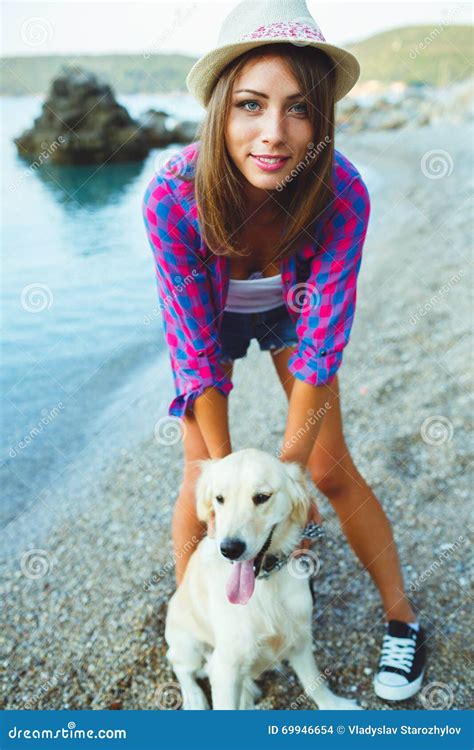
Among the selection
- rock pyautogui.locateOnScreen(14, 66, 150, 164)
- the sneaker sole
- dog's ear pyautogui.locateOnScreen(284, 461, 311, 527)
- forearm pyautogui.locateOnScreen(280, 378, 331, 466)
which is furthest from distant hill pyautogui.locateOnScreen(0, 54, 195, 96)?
the sneaker sole

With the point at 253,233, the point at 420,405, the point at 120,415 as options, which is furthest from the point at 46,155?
the point at 253,233

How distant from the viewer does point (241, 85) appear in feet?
6.47

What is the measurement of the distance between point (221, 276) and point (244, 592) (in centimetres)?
116

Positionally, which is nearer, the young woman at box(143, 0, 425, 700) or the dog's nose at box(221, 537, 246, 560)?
the young woman at box(143, 0, 425, 700)

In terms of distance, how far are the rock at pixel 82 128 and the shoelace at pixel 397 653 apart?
2002cm

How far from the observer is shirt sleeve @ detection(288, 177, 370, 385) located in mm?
2260

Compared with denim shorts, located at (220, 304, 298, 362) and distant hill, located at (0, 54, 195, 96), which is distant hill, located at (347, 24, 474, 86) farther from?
distant hill, located at (0, 54, 195, 96)

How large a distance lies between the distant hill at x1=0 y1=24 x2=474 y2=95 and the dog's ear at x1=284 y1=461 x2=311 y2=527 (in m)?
14.1

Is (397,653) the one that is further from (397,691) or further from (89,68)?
(89,68)

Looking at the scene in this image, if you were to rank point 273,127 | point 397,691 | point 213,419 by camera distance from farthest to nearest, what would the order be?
1. point 397,691
2. point 213,419
3. point 273,127

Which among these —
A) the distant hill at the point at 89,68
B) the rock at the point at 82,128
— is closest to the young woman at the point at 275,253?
the distant hill at the point at 89,68

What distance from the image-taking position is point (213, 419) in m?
2.54

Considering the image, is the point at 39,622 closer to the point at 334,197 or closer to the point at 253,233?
the point at 253,233

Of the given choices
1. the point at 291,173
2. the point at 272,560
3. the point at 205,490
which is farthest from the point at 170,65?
the point at 272,560
